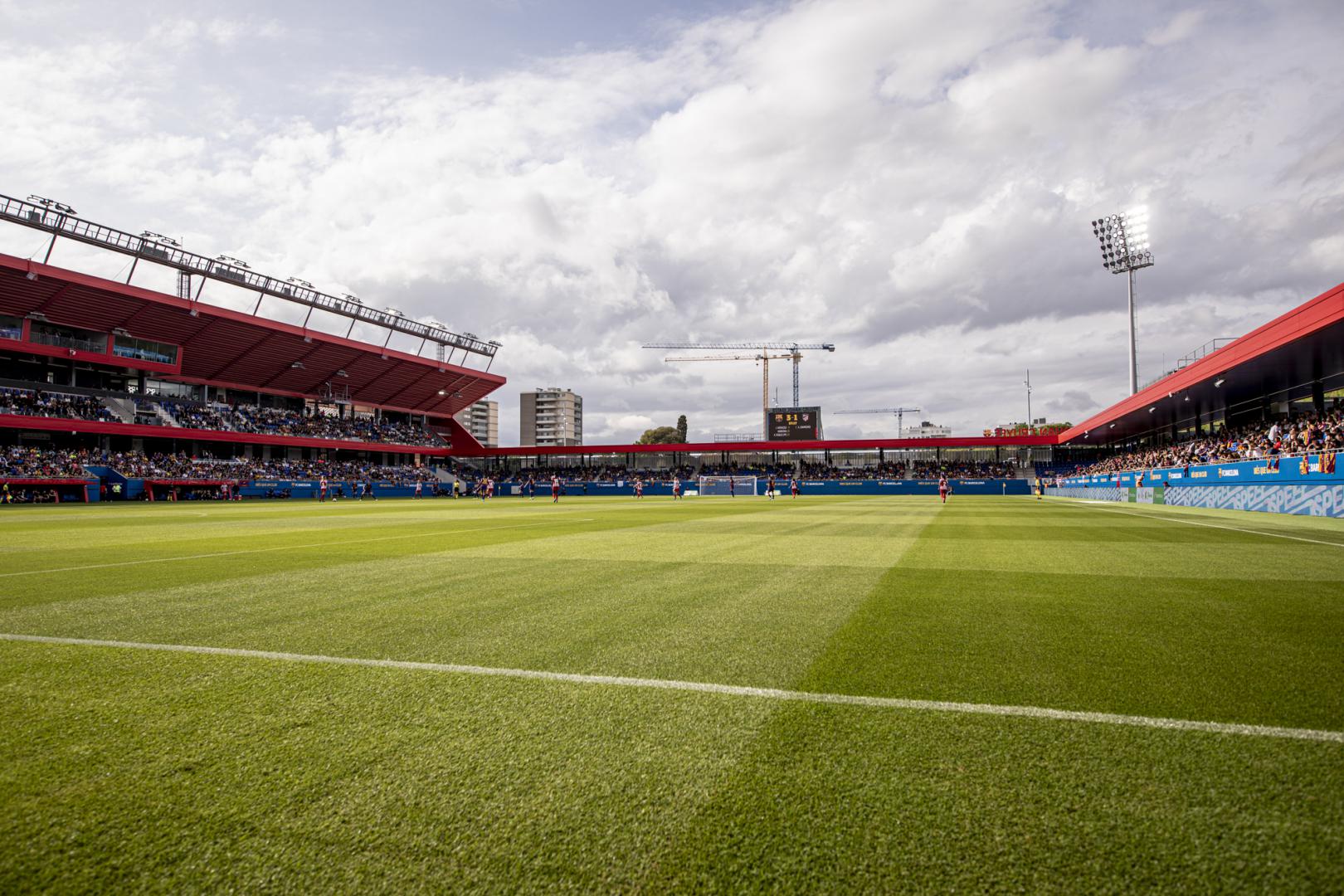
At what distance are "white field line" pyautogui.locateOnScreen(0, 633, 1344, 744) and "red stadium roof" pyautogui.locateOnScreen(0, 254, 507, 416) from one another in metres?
57.2

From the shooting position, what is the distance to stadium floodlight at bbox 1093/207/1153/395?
1948 inches

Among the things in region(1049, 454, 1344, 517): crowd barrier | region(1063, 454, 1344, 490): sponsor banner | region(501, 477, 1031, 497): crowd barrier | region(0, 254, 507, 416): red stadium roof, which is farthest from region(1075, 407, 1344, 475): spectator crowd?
region(0, 254, 507, 416): red stadium roof

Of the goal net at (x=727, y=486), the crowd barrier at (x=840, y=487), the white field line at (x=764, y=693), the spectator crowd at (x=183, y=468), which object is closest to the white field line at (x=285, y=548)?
the white field line at (x=764, y=693)

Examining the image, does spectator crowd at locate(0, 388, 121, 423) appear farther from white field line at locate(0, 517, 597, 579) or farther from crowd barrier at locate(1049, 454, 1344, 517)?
crowd barrier at locate(1049, 454, 1344, 517)

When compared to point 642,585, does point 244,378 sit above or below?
above

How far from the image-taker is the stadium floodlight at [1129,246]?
1948 inches

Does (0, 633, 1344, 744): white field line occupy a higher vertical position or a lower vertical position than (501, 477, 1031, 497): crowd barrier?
higher

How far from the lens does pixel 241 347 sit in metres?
59.8

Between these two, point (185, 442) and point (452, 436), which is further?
point (452, 436)

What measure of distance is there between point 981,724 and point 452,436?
90.6 m

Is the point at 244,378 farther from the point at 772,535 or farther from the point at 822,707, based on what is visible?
the point at 822,707

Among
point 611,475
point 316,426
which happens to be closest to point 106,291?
point 316,426

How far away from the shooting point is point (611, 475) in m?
78.2

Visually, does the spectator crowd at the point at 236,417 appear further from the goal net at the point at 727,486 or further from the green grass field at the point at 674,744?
the green grass field at the point at 674,744
